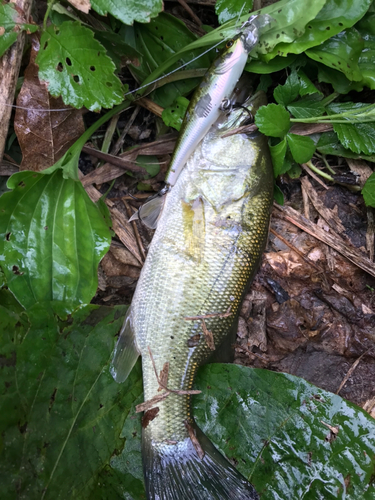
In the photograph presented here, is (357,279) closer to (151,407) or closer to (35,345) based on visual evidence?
(151,407)

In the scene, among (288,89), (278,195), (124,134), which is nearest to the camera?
(288,89)

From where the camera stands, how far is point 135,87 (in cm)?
A: 235

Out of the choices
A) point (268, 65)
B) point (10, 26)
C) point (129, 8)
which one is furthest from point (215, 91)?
point (10, 26)

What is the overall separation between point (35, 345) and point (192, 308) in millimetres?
822

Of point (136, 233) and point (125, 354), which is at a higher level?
point (136, 233)

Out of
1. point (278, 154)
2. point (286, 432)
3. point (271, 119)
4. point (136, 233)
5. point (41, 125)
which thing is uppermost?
point (271, 119)

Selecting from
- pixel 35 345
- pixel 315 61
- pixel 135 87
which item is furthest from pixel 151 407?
pixel 315 61

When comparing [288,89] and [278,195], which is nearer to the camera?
[288,89]

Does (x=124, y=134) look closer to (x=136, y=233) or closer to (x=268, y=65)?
(x=136, y=233)

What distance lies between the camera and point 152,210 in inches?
82.7

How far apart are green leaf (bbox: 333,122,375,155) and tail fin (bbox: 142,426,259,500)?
1.84 m

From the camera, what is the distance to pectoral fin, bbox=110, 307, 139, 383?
205 centimetres

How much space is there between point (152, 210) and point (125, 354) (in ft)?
2.55

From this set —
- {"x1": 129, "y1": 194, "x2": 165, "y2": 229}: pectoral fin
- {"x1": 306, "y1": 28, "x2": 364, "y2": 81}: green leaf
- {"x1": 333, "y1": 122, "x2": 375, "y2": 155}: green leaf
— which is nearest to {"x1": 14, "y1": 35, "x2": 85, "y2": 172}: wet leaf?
{"x1": 129, "y1": 194, "x2": 165, "y2": 229}: pectoral fin
